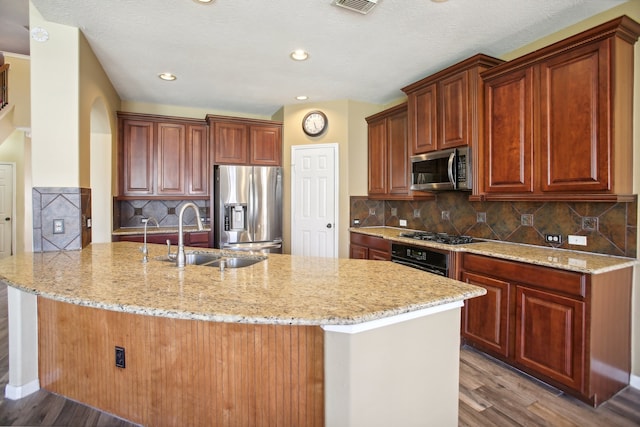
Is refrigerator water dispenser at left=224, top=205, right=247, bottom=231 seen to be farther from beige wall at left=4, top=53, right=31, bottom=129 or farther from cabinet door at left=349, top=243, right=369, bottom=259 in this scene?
beige wall at left=4, top=53, right=31, bottom=129

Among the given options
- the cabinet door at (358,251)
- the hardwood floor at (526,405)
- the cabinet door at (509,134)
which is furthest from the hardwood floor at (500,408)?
the cabinet door at (358,251)

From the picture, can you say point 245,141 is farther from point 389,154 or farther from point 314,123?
point 389,154

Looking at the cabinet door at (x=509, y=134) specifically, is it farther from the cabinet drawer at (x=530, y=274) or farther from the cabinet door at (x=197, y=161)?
the cabinet door at (x=197, y=161)

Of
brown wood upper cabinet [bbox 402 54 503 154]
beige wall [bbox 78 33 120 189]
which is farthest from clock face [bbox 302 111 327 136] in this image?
beige wall [bbox 78 33 120 189]

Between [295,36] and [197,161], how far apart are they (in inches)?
93.8

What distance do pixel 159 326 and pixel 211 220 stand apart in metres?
2.88

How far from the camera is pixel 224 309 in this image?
1.18 m

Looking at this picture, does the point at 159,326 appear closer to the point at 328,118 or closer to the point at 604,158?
the point at 604,158

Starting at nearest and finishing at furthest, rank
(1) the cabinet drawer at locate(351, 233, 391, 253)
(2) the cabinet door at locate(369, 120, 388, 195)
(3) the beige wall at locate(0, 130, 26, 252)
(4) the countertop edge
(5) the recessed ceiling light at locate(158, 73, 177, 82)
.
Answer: (4) the countertop edge → (5) the recessed ceiling light at locate(158, 73, 177, 82) → (1) the cabinet drawer at locate(351, 233, 391, 253) → (2) the cabinet door at locate(369, 120, 388, 195) → (3) the beige wall at locate(0, 130, 26, 252)

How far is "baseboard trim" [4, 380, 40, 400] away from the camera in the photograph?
79.4 inches

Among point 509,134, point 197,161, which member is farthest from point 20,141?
point 509,134

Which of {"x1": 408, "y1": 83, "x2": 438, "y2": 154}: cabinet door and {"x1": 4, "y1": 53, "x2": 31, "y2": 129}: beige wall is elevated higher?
{"x1": 4, "y1": 53, "x2": 31, "y2": 129}: beige wall

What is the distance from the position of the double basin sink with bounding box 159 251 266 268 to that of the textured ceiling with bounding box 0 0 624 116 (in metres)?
1.70

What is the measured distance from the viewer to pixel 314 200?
4.43m
